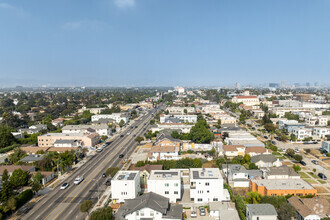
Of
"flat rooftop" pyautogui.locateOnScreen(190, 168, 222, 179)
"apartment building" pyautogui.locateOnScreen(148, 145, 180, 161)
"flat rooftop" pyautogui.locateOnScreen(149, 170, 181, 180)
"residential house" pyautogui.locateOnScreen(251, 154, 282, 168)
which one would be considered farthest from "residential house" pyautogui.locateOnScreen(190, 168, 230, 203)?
"apartment building" pyautogui.locateOnScreen(148, 145, 180, 161)

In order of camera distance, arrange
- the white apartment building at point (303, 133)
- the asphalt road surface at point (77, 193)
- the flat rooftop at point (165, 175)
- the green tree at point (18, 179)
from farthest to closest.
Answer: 1. the white apartment building at point (303, 133)
2. the green tree at point (18, 179)
3. the flat rooftop at point (165, 175)
4. the asphalt road surface at point (77, 193)

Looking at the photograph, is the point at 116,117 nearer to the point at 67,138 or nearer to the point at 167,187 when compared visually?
the point at 67,138

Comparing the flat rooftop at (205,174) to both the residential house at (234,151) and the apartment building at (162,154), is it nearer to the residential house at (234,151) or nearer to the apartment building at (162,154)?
the apartment building at (162,154)

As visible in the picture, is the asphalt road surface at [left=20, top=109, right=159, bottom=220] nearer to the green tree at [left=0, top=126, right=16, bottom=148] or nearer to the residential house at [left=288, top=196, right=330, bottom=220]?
the residential house at [left=288, top=196, right=330, bottom=220]

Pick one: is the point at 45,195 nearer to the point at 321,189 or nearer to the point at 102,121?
the point at 321,189

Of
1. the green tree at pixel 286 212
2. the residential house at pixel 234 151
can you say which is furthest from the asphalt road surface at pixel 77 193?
the green tree at pixel 286 212

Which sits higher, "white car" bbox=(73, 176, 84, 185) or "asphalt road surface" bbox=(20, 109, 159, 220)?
"white car" bbox=(73, 176, 84, 185)
